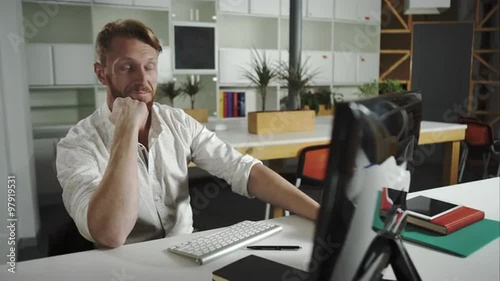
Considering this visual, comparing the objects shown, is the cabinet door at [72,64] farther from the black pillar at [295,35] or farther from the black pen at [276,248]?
the black pen at [276,248]

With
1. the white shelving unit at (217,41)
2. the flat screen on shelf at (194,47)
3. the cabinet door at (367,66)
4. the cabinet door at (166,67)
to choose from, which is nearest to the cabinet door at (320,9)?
the white shelving unit at (217,41)

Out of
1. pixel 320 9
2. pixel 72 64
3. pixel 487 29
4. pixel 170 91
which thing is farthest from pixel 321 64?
pixel 72 64

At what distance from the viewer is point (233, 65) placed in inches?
183

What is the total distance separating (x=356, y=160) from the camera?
0.51m

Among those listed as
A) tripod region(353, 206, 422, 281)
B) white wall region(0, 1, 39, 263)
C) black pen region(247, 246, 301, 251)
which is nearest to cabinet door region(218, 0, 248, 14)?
white wall region(0, 1, 39, 263)

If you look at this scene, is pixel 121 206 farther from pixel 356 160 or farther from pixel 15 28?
pixel 15 28

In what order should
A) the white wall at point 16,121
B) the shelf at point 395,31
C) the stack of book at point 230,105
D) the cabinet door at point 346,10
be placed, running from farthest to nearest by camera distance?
the shelf at point 395,31 < the cabinet door at point 346,10 < the stack of book at point 230,105 < the white wall at point 16,121

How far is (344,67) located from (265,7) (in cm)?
127

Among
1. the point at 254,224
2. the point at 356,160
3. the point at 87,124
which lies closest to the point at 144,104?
the point at 87,124

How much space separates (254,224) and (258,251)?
0.16 m

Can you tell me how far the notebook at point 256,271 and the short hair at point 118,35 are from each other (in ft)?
2.95

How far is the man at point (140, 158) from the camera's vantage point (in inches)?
43.8

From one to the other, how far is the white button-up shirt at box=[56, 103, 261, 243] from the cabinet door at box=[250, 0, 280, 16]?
3390 mm

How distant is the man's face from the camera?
144 cm
